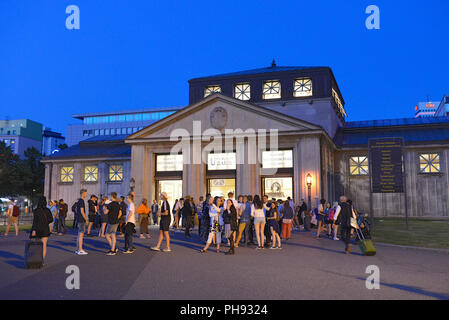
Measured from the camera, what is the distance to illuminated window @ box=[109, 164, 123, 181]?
119 feet

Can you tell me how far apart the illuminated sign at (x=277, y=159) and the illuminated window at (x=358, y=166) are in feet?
24.6

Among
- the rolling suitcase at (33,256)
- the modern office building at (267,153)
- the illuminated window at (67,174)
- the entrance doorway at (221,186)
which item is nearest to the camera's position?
the rolling suitcase at (33,256)

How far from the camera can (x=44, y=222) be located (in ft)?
35.6

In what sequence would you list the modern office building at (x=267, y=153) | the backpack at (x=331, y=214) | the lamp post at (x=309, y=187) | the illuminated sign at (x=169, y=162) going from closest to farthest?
the backpack at (x=331, y=214) → the lamp post at (x=309, y=187) → the modern office building at (x=267, y=153) → the illuminated sign at (x=169, y=162)

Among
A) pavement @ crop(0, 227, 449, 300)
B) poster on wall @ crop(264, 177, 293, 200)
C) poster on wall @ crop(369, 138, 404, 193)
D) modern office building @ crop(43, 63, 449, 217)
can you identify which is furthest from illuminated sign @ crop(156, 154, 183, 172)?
pavement @ crop(0, 227, 449, 300)

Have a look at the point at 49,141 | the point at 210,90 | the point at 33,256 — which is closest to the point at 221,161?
the point at 210,90

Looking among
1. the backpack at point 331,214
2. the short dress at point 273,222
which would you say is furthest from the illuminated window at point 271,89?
the short dress at point 273,222

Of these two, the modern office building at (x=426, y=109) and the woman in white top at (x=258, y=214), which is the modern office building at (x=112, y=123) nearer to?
the woman in white top at (x=258, y=214)

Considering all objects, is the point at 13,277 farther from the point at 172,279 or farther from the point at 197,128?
the point at 197,128

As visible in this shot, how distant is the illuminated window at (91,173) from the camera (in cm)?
3712

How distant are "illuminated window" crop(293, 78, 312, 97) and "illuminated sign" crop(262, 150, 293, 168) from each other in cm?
834

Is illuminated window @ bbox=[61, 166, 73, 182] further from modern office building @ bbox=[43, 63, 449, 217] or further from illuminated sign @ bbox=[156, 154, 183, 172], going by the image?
illuminated sign @ bbox=[156, 154, 183, 172]
